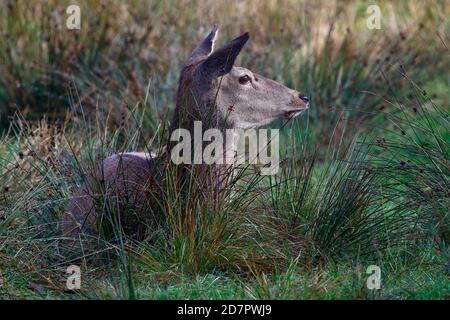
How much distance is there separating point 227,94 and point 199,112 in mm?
514

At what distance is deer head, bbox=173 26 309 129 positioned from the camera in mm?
6585

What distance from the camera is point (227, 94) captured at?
22.9 ft

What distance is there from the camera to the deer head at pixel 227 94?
658 centimetres

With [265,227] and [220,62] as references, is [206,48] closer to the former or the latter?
[220,62]

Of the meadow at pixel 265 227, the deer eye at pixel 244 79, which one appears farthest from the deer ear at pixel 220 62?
the meadow at pixel 265 227

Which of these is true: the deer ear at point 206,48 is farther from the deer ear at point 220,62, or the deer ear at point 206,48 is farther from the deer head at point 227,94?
the deer ear at point 220,62

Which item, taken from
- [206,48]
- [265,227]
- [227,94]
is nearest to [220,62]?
[227,94]

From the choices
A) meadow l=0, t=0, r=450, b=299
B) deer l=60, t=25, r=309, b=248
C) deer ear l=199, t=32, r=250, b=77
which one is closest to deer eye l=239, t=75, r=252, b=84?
deer l=60, t=25, r=309, b=248

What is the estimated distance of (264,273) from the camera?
5.91 meters

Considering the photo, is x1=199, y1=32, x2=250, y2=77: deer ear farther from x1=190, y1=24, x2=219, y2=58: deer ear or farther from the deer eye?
x1=190, y1=24, x2=219, y2=58: deer ear

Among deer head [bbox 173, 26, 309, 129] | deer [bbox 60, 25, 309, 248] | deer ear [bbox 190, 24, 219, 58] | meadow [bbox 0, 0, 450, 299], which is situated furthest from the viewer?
deer ear [bbox 190, 24, 219, 58]

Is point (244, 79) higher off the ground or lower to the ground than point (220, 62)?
lower
